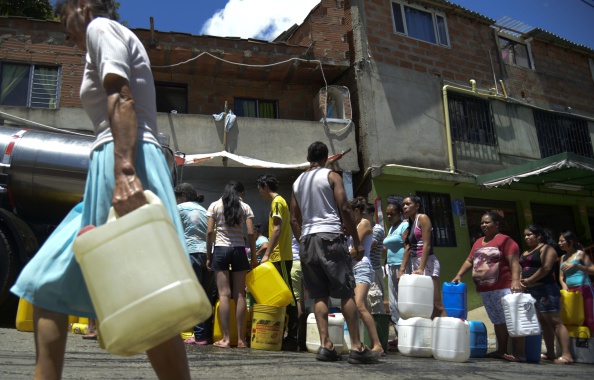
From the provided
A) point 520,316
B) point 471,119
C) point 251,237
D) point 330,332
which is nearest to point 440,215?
point 471,119

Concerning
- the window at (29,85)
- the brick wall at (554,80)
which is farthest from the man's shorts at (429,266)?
the brick wall at (554,80)

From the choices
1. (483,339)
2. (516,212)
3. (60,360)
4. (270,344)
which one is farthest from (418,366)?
(516,212)

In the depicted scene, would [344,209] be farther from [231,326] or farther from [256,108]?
[256,108]

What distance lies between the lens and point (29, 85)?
43.1 ft

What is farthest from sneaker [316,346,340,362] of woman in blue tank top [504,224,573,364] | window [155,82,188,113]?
window [155,82,188,113]

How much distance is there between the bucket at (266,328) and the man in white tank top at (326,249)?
1.06m

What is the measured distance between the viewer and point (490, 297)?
6625mm

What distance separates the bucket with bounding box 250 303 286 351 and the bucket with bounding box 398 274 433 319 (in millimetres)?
1350

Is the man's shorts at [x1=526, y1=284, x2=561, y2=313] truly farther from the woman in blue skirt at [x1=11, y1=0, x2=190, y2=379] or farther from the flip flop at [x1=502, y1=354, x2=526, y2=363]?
the woman in blue skirt at [x1=11, y1=0, x2=190, y2=379]

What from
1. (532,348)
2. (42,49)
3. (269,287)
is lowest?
(532,348)

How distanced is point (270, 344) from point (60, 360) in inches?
156

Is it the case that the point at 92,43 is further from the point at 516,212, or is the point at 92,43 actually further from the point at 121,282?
the point at 516,212

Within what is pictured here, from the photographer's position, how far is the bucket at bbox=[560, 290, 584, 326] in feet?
23.6

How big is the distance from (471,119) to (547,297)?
1006 centimetres
